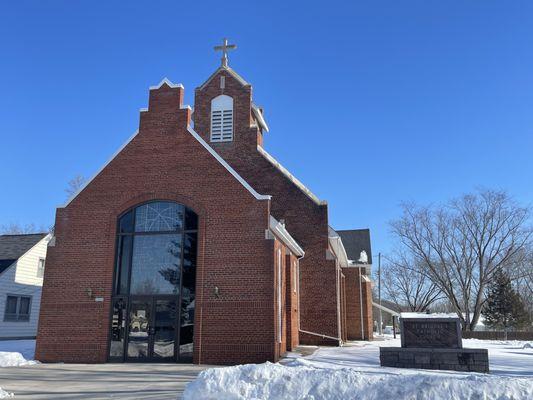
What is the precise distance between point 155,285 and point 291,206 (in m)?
9.82

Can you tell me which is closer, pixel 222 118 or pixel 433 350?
pixel 433 350

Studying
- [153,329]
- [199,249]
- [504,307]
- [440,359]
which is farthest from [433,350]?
[504,307]

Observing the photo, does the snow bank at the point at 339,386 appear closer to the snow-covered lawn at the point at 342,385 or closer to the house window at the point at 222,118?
the snow-covered lawn at the point at 342,385

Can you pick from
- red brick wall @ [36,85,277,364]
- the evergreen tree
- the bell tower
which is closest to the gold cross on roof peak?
the bell tower

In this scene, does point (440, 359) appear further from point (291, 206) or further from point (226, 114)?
point (226, 114)

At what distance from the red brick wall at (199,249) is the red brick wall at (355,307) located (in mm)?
16065

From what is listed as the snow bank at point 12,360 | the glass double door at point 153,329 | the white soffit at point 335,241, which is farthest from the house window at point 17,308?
the white soffit at point 335,241

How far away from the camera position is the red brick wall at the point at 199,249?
54.1ft

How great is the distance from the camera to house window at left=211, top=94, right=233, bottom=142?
26.3 metres

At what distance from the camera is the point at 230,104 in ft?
86.7

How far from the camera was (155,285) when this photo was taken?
17531 mm

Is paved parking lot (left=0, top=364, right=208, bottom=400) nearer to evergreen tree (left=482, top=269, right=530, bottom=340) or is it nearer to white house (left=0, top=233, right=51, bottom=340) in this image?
white house (left=0, top=233, right=51, bottom=340)

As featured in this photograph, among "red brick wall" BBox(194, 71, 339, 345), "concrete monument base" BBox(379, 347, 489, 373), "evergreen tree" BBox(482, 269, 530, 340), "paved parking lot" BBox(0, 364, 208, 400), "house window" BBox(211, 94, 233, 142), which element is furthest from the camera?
"evergreen tree" BBox(482, 269, 530, 340)

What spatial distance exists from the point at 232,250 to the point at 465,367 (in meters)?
8.26
